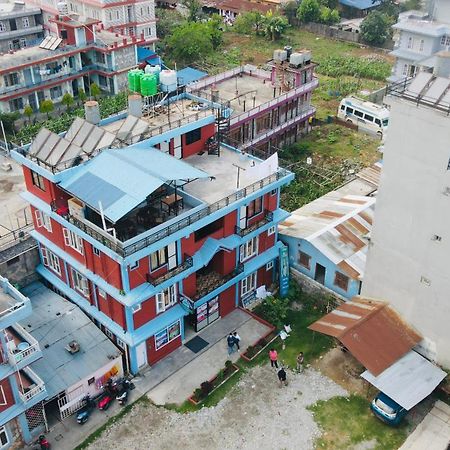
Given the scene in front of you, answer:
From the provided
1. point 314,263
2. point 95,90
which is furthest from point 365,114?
point 95,90

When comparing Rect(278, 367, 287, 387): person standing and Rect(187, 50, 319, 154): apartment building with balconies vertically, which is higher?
Rect(187, 50, 319, 154): apartment building with balconies

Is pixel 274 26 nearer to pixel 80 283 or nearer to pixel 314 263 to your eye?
pixel 314 263

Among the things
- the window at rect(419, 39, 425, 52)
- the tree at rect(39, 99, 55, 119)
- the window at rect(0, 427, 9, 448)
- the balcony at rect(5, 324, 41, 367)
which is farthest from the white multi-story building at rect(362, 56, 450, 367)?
the tree at rect(39, 99, 55, 119)

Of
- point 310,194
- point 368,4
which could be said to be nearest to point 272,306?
point 310,194

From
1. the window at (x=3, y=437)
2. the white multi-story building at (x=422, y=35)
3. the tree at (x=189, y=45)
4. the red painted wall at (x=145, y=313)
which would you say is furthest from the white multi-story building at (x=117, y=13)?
the window at (x=3, y=437)

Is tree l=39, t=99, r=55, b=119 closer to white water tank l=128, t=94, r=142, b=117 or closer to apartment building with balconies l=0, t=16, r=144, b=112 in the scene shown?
apartment building with balconies l=0, t=16, r=144, b=112

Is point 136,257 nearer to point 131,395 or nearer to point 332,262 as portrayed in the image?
point 131,395
